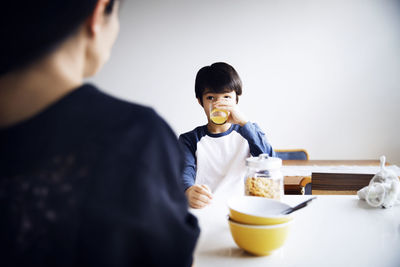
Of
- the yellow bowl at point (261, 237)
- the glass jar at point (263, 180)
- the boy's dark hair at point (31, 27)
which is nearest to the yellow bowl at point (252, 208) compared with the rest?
the yellow bowl at point (261, 237)

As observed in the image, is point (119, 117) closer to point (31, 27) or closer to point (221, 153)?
point (31, 27)

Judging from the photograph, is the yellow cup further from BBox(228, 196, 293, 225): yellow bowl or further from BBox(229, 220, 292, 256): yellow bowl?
BBox(229, 220, 292, 256): yellow bowl

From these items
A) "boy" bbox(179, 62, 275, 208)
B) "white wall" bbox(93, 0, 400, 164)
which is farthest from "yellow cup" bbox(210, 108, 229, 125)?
"white wall" bbox(93, 0, 400, 164)

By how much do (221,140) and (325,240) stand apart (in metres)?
0.85

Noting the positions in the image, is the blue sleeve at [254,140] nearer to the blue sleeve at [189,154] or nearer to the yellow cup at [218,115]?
the yellow cup at [218,115]

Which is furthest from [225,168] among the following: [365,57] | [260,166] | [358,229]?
[365,57]

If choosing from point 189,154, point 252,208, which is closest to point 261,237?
point 252,208

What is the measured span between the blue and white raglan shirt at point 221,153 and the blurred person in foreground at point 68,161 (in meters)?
1.05

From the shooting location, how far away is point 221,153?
1.49 m

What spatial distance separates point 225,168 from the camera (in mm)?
1471

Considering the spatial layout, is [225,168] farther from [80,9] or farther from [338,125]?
[338,125]

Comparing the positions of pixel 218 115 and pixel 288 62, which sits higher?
pixel 288 62

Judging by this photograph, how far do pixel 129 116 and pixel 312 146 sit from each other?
2.86 metres

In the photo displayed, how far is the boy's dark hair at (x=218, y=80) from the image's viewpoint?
139 centimetres
